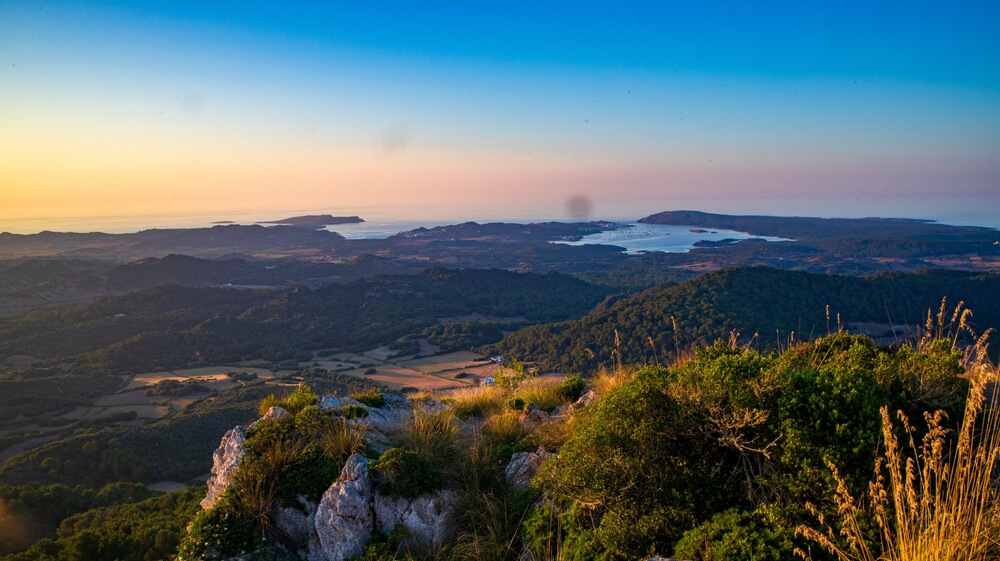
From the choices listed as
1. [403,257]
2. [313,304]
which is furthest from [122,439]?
[403,257]

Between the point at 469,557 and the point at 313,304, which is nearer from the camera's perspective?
the point at 469,557

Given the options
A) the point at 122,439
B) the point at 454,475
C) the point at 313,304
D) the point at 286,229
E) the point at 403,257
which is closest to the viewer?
the point at 454,475

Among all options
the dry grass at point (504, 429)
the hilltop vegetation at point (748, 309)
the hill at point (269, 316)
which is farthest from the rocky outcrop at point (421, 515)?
the hill at point (269, 316)

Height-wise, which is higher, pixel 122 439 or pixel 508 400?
pixel 508 400

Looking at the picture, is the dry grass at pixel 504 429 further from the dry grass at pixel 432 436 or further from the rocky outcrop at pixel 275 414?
the rocky outcrop at pixel 275 414

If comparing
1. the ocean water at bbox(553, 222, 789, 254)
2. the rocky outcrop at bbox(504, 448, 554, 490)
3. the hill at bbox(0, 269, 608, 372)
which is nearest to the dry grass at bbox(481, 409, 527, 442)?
the rocky outcrop at bbox(504, 448, 554, 490)

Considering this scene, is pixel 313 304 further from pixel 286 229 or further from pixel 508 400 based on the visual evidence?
pixel 286 229

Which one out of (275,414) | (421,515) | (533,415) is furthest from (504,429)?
(275,414)
